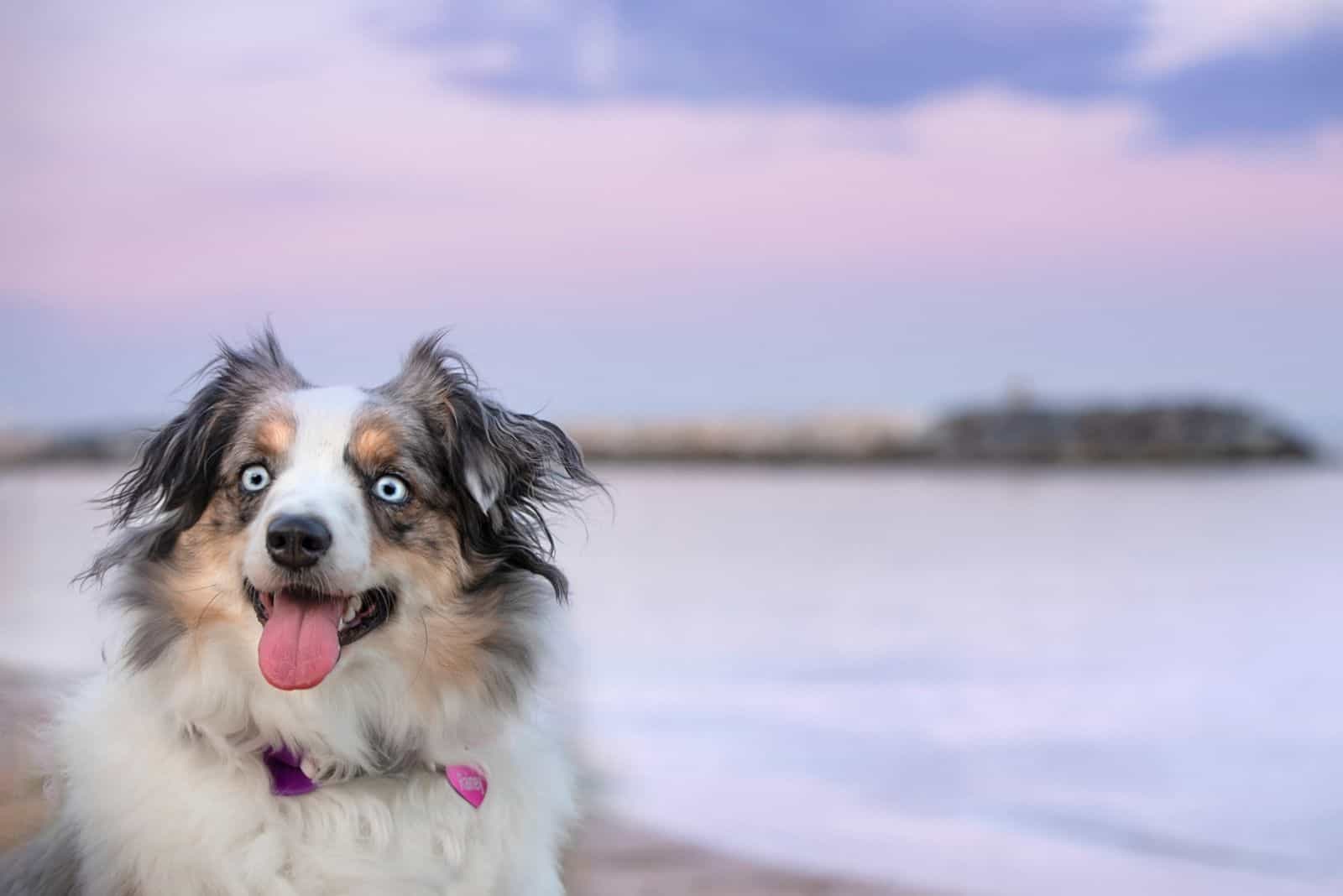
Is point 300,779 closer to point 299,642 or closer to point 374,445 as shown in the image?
point 299,642

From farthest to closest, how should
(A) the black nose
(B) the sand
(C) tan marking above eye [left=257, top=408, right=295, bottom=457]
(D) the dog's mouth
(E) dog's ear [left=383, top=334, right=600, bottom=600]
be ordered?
(B) the sand → (E) dog's ear [left=383, top=334, right=600, bottom=600] → (C) tan marking above eye [left=257, top=408, right=295, bottom=457] → (D) the dog's mouth → (A) the black nose

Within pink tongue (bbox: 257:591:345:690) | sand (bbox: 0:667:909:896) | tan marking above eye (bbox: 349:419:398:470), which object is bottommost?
sand (bbox: 0:667:909:896)

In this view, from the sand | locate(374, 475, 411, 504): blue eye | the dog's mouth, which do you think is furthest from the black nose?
the sand

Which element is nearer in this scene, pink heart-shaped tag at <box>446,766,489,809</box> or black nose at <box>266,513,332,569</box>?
black nose at <box>266,513,332,569</box>

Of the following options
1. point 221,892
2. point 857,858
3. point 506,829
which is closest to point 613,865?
point 857,858

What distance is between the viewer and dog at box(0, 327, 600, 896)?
9.11 ft

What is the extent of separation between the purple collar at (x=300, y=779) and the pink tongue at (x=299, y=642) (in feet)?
0.74

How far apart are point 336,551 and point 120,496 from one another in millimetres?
721

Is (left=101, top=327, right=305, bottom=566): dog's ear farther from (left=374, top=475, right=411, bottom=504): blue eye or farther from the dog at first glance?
(left=374, top=475, right=411, bottom=504): blue eye

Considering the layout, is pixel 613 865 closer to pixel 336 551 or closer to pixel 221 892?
pixel 221 892

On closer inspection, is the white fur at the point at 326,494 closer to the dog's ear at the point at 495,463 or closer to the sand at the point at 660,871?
the dog's ear at the point at 495,463

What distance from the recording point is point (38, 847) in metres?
2.98

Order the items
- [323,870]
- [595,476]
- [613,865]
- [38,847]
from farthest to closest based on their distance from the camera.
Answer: [613,865], [595,476], [38,847], [323,870]

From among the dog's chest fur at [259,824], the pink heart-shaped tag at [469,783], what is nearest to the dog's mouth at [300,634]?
the dog's chest fur at [259,824]
